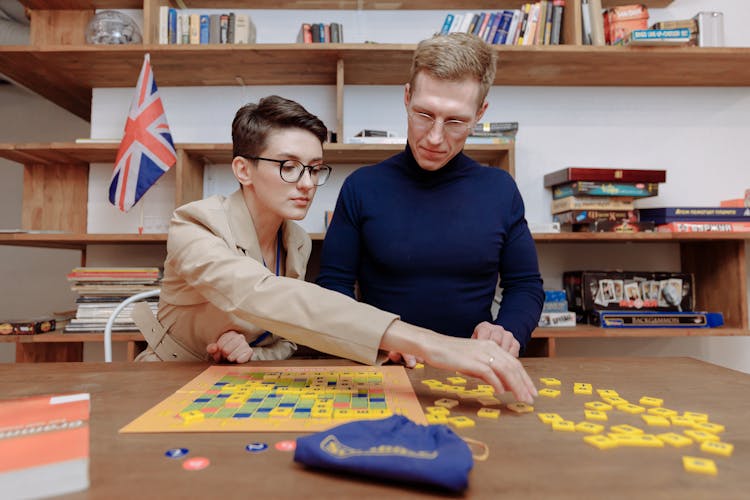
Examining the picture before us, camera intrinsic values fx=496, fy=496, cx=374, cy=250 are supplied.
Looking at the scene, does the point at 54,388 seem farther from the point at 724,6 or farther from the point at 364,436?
the point at 724,6

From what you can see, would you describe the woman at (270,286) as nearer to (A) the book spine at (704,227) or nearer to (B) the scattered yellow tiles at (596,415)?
(B) the scattered yellow tiles at (596,415)

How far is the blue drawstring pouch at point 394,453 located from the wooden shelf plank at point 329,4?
244cm

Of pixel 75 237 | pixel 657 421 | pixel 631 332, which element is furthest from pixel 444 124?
pixel 75 237

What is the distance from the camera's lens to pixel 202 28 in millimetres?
2342

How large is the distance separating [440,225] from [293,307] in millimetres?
712

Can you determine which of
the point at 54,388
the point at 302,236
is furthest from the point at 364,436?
the point at 302,236

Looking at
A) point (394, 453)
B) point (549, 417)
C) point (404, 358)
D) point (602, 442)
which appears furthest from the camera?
point (404, 358)

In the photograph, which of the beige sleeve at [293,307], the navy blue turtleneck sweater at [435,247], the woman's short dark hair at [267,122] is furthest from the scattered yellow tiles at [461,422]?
the woman's short dark hair at [267,122]

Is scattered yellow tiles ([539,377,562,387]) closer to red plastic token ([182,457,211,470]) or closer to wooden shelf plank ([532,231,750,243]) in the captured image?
red plastic token ([182,457,211,470])

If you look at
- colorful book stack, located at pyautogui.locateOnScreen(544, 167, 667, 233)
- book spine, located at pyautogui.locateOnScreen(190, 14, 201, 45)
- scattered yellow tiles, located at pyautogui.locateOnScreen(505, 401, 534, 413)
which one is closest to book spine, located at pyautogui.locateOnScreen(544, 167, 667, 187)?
colorful book stack, located at pyautogui.locateOnScreen(544, 167, 667, 233)

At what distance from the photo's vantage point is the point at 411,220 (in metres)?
1.56

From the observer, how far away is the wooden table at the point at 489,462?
1.68 feet

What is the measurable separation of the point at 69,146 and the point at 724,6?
3.40 m

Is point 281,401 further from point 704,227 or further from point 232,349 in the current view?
point 704,227
